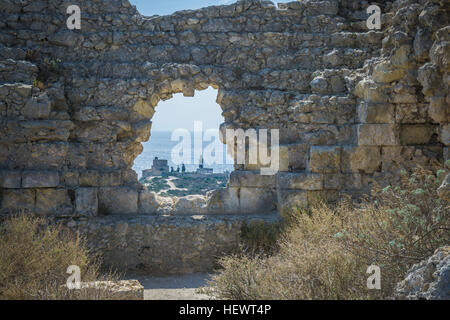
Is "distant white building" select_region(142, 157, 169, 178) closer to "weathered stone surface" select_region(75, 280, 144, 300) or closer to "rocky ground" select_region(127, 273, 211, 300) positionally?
"rocky ground" select_region(127, 273, 211, 300)

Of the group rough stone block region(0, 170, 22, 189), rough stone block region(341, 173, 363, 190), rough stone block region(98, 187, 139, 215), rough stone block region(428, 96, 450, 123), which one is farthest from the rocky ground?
rough stone block region(428, 96, 450, 123)

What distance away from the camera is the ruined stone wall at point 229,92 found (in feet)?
22.4

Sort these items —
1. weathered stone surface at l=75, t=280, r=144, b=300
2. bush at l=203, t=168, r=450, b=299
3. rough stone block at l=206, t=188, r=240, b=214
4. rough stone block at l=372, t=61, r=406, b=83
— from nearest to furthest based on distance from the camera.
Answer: bush at l=203, t=168, r=450, b=299
weathered stone surface at l=75, t=280, r=144, b=300
rough stone block at l=372, t=61, r=406, b=83
rough stone block at l=206, t=188, r=240, b=214

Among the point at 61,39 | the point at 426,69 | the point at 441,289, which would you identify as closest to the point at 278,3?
the point at 426,69

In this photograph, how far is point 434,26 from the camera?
6.00 m

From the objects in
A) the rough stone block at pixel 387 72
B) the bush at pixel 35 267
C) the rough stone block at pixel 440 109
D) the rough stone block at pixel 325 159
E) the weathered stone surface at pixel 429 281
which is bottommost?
the bush at pixel 35 267

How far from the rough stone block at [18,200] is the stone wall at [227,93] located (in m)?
0.02

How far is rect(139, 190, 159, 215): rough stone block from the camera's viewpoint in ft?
24.4

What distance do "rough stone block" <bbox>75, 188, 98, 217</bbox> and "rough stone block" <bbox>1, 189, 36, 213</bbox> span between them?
2.44 ft

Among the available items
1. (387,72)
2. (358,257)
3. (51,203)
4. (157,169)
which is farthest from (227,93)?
(157,169)

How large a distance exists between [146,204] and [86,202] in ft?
3.53

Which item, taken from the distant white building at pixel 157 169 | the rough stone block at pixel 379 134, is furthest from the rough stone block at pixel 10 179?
the distant white building at pixel 157 169

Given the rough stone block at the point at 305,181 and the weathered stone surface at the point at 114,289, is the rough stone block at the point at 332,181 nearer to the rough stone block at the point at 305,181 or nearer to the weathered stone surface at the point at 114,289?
the rough stone block at the point at 305,181

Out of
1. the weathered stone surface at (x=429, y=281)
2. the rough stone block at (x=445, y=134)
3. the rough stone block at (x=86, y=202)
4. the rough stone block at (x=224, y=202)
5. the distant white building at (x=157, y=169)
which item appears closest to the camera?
the weathered stone surface at (x=429, y=281)
